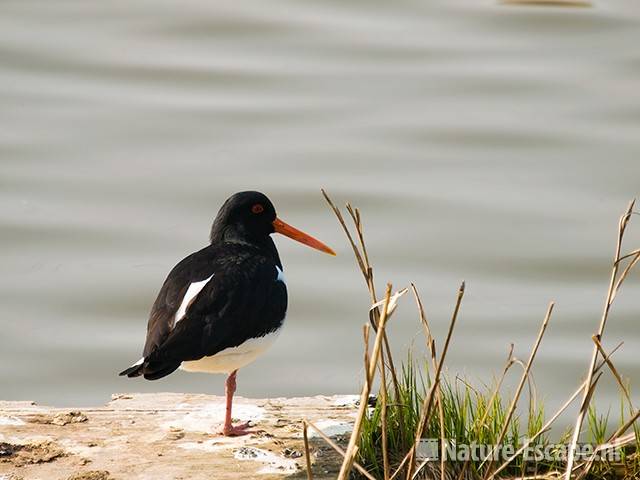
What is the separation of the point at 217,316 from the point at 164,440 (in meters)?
0.59

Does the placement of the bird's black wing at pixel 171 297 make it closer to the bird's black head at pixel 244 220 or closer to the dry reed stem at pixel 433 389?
the bird's black head at pixel 244 220

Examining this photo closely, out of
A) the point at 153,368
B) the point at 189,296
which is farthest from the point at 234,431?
the point at 189,296

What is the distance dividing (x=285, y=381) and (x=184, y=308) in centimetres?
337

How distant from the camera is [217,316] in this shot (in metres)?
5.63

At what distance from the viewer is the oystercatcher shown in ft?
18.0

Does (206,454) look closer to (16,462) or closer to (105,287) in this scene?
(16,462)

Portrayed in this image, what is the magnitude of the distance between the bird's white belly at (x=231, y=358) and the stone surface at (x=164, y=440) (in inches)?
10.0

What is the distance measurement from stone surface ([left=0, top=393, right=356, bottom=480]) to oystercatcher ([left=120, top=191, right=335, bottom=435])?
0.19 meters

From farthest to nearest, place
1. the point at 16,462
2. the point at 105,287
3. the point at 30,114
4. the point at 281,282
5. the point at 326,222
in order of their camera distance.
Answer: the point at 30,114, the point at 326,222, the point at 105,287, the point at 281,282, the point at 16,462

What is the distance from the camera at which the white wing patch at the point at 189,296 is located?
5.59 metres

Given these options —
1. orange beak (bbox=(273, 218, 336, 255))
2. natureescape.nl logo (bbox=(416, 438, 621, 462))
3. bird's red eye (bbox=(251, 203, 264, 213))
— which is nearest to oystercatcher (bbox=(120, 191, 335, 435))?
bird's red eye (bbox=(251, 203, 264, 213))

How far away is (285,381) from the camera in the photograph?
8.90m

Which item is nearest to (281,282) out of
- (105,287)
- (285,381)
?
(285,381)

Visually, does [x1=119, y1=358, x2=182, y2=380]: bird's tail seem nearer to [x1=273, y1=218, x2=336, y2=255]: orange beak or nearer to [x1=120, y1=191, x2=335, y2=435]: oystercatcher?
[x1=120, y1=191, x2=335, y2=435]: oystercatcher
